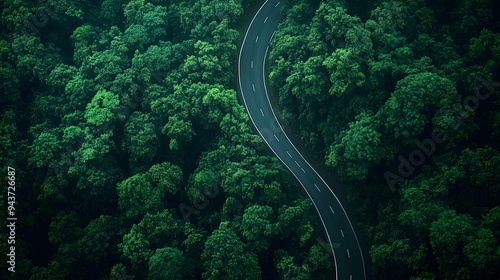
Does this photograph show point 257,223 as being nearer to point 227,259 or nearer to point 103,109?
point 227,259

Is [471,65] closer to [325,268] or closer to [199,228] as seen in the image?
[325,268]

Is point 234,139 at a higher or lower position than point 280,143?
higher

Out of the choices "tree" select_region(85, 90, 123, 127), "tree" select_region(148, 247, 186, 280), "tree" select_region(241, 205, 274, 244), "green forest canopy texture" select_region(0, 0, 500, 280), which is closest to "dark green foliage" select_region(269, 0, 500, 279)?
"green forest canopy texture" select_region(0, 0, 500, 280)

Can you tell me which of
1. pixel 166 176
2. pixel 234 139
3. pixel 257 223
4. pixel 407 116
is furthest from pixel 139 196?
pixel 407 116

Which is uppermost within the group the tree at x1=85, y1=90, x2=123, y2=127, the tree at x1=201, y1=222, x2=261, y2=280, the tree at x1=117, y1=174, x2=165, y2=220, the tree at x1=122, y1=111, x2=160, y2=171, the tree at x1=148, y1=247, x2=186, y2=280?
the tree at x1=85, y1=90, x2=123, y2=127

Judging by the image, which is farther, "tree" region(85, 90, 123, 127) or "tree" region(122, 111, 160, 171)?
"tree" region(85, 90, 123, 127)

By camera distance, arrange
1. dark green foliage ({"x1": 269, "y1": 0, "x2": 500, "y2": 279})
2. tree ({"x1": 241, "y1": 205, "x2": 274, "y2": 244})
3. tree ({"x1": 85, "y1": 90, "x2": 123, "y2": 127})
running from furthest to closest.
A: 1. tree ({"x1": 85, "y1": 90, "x2": 123, "y2": 127})
2. tree ({"x1": 241, "y1": 205, "x2": 274, "y2": 244})
3. dark green foliage ({"x1": 269, "y1": 0, "x2": 500, "y2": 279})

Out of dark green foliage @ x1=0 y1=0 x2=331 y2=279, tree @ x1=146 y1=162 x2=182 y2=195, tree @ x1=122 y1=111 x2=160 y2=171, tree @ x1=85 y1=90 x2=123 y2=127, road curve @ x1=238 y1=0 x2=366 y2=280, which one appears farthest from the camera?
tree @ x1=85 y1=90 x2=123 y2=127

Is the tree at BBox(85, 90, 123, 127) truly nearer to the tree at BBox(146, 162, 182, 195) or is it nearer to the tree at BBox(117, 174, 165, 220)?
the tree at BBox(146, 162, 182, 195)
